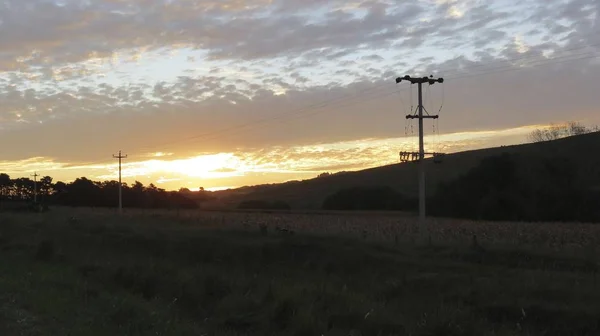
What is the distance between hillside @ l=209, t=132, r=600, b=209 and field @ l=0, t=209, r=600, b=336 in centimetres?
5988

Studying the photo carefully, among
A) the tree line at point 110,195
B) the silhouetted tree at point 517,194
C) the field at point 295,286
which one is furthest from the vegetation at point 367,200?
the field at point 295,286

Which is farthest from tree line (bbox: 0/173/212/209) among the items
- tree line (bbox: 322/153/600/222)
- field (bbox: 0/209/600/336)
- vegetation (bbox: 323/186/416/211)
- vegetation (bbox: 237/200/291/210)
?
field (bbox: 0/209/600/336)

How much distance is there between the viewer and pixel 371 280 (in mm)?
21812

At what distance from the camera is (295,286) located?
17.6 m

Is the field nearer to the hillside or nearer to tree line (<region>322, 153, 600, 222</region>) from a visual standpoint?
tree line (<region>322, 153, 600, 222</region>)

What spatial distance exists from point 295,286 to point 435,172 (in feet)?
302

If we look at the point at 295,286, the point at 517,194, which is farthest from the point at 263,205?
the point at 295,286

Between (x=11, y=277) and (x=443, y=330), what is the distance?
11132 millimetres

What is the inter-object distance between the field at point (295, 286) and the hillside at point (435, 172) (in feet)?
196

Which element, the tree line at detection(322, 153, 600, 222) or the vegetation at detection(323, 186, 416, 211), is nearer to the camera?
the tree line at detection(322, 153, 600, 222)

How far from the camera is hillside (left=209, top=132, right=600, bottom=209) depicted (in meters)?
93.1

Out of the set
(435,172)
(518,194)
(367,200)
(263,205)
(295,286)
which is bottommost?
(295,286)

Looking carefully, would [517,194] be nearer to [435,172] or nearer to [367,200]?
[367,200]

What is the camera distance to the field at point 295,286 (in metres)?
12.6
